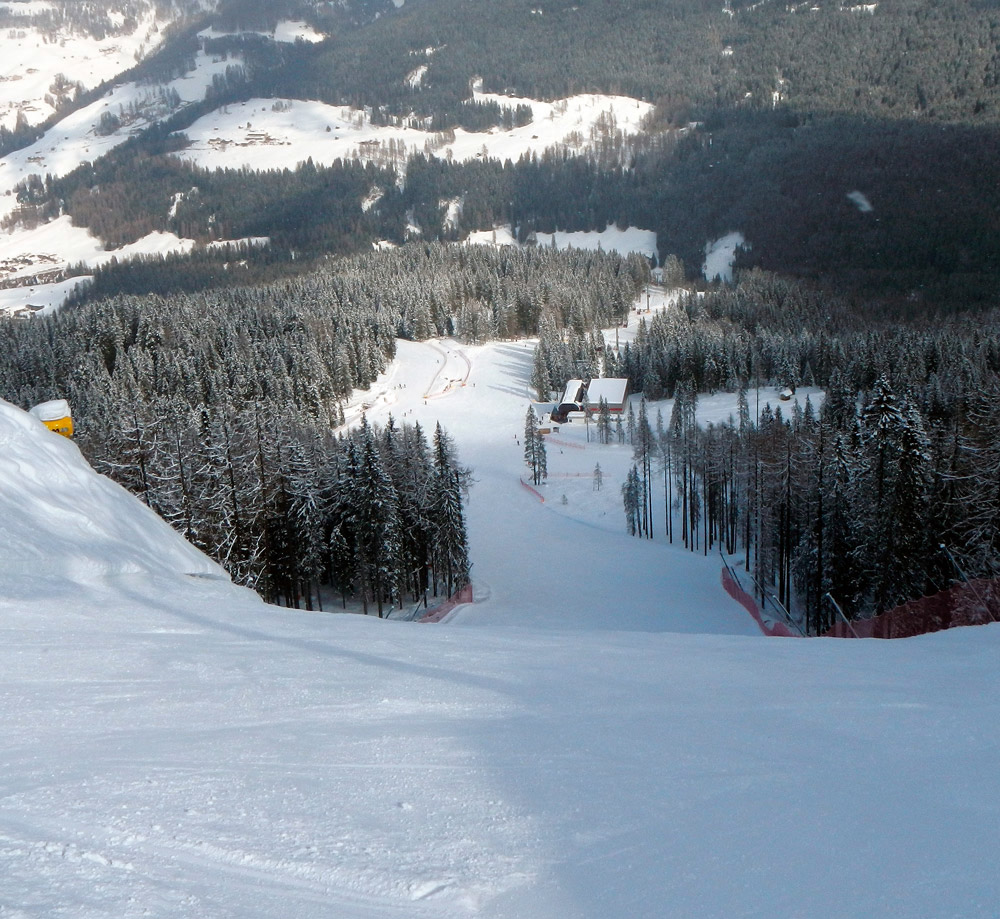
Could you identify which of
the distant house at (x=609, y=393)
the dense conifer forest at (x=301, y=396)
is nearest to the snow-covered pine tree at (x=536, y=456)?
the dense conifer forest at (x=301, y=396)

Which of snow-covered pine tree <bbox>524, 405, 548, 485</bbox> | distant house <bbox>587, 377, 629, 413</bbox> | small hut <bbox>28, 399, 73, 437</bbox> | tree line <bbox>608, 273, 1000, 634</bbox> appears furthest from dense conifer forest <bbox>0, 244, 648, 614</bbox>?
distant house <bbox>587, 377, 629, 413</bbox>

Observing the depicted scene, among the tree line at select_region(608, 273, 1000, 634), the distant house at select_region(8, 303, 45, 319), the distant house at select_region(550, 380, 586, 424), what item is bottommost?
the distant house at select_region(550, 380, 586, 424)

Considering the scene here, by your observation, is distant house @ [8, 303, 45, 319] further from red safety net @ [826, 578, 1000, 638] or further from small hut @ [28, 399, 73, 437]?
red safety net @ [826, 578, 1000, 638]

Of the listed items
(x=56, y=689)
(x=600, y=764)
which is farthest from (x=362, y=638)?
(x=600, y=764)

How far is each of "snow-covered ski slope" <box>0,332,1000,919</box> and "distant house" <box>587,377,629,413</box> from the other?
7803 centimetres

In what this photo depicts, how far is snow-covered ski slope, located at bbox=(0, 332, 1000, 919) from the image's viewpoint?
14.5 ft

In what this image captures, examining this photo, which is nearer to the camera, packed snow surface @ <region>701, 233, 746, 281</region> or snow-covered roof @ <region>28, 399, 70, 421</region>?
snow-covered roof @ <region>28, 399, 70, 421</region>

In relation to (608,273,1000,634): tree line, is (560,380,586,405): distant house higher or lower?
lower

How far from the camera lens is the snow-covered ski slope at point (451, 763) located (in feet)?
14.5

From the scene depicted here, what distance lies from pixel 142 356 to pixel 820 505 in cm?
7976

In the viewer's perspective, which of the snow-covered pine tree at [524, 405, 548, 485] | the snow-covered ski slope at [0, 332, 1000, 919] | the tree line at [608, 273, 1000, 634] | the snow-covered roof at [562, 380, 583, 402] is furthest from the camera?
the snow-covered roof at [562, 380, 583, 402]

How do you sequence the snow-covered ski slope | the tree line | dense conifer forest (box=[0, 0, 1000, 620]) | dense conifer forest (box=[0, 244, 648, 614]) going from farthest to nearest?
dense conifer forest (box=[0, 244, 648, 614]), dense conifer forest (box=[0, 0, 1000, 620]), the tree line, the snow-covered ski slope

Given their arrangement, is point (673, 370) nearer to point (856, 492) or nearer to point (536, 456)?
point (536, 456)

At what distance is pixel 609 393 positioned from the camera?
92062 mm
